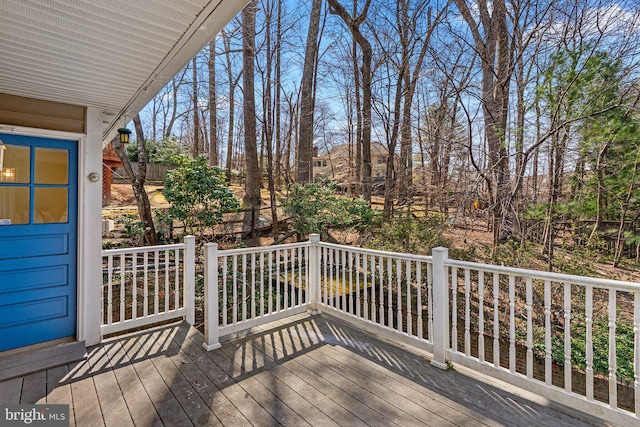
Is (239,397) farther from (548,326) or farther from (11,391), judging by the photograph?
(548,326)


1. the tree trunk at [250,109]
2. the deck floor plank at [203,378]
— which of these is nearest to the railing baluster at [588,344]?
the deck floor plank at [203,378]

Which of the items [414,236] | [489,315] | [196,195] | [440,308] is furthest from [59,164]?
[489,315]

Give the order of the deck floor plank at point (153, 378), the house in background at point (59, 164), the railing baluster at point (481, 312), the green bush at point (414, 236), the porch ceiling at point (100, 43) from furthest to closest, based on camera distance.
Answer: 1. the green bush at point (414, 236)
2. the railing baluster at point (481, 312)
3. the house in background at point (59, 164)
4. the deck floor plank at point (153, 378)
5. the porch ceiling at point (100, 43)

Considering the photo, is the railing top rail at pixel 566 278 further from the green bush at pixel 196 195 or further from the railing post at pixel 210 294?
the green bush at pixel 196 195

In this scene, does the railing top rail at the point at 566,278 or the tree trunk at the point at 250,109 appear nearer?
the railing top rail at the point at 566,278

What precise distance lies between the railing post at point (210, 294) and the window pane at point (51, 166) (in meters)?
1.59

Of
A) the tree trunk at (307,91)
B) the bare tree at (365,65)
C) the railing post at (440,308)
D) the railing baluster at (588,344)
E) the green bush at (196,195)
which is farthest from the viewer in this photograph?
the tree trunk at (307,91)

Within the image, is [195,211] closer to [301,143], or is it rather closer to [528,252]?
[301,143]

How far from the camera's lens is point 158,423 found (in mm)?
2039

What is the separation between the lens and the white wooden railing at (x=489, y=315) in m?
2.05

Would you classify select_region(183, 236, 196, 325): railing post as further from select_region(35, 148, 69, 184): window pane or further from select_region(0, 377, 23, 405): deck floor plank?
select_region(0, 377, 23, 405): deck floor plank

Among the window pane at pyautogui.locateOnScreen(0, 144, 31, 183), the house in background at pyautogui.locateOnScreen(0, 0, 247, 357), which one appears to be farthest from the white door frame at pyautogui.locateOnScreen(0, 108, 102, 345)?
the window pane at pyautogui.locateOnScreen(0, 144, 31, 183)

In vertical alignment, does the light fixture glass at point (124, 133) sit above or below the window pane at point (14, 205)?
above

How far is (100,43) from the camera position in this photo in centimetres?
206
